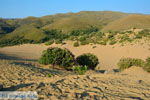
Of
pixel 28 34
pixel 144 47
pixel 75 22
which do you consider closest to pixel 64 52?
pixel 144 47

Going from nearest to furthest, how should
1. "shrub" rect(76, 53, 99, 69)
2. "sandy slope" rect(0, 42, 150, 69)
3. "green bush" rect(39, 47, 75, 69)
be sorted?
"green bush" rect(39, 47, 75, 69), "shrub" rect(76, 53, 99, 69), "sandy slope" rect(0, 42, 150, 69)

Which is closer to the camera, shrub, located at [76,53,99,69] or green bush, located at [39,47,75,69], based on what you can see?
green bush, located at [39,47,75,69]

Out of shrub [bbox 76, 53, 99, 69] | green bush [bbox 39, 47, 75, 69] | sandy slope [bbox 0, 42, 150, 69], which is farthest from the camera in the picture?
sandy slope [bbox 0, 42, 150, 69]

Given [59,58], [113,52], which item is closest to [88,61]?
[59,58]

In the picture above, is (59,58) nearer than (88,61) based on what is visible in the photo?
Yes

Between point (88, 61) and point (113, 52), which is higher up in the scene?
point (113, 52)

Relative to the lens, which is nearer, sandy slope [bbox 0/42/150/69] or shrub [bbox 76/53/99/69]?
shrub [bbox 76/53/99/69]

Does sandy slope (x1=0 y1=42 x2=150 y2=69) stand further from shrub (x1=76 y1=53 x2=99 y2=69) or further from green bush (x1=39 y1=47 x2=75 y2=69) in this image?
green bush (x1=39 y1=47 x2=75 y2=69)

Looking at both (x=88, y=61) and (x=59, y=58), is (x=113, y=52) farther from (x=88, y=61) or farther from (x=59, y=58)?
(x=59, y=58)

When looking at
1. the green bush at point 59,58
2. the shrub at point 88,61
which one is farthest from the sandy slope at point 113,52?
the green bush at point 59,58

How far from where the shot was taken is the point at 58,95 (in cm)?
484

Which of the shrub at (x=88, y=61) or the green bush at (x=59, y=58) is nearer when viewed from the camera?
the green bush at (x=59, y=58)

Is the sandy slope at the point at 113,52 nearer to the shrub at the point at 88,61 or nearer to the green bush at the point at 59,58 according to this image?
the shrub at the point at 88,61

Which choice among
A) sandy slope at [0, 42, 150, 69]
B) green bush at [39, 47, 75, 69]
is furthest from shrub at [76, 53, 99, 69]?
sandy slope at [0, 42, 150, 69]
